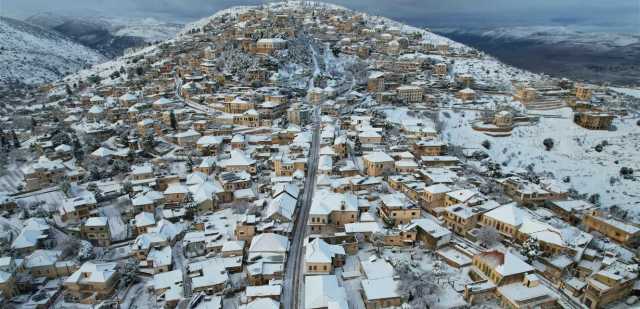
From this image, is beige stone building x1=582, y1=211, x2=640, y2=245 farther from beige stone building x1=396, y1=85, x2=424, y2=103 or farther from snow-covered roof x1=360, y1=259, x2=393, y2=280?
beige stone building x1=396, y1=85, x2=424, y2=103

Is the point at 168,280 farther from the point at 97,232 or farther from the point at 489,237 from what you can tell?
the point at 489,237

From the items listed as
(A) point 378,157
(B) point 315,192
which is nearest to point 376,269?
(B) point 315,192

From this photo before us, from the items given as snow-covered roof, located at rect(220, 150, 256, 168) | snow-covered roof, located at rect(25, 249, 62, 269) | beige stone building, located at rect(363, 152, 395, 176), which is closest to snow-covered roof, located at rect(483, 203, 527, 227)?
beige stone building, located at rect(363, 152, 395, 176)

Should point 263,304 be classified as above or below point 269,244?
below

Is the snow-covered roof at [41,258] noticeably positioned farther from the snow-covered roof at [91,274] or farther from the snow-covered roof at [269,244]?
the snow-covered roof at [269,244]

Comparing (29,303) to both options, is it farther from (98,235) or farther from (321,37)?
(321,37)

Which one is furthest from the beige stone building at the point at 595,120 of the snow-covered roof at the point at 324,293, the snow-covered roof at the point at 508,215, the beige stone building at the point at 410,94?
the snow-covered roof at the point at 324,293

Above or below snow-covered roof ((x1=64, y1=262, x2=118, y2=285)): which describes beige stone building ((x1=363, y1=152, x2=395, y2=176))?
above
